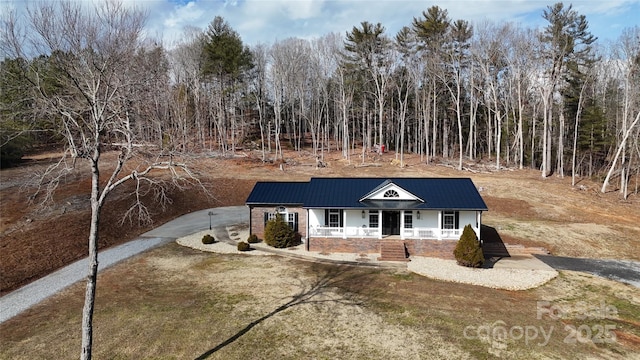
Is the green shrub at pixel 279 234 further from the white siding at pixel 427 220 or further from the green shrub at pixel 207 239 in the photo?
the white siding at pixel 427 220

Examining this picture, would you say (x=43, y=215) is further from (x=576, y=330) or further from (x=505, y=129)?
(x=505, y=129)

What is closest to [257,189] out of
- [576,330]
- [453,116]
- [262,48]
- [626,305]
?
[576,330]

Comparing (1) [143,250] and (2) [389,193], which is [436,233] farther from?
(1) [143,250]

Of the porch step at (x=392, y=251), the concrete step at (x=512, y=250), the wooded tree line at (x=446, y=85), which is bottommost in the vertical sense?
the concrete step at (x=512, y=250)

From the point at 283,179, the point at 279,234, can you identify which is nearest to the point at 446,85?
the point at 283,179

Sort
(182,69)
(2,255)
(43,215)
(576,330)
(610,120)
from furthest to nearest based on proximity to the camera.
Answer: (182,69), (610,120), (43,215), (2,255), (576,330)

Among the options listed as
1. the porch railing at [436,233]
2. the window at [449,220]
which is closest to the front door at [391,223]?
the porch railing at [436,233]
